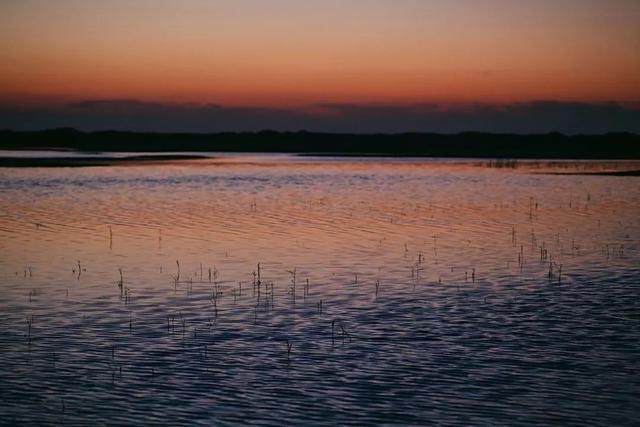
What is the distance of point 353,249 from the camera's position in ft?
88.5

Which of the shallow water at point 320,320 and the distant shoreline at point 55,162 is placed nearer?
the shallow water at point 320,320

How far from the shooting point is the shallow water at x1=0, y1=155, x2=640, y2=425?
1156 centimetres

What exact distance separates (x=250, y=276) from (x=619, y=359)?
10.8 metres

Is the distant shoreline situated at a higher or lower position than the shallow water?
higher

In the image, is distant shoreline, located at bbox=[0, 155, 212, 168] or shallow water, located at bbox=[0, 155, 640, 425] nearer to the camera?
shallow water, located at bbox=[0, 155, 640, 425]

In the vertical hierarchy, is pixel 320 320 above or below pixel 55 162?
below

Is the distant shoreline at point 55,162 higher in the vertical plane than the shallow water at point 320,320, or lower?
Result: higher

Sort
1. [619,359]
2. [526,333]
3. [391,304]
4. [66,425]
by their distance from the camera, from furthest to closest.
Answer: [391,304]
[526,333]
[619,359]
[66,425]

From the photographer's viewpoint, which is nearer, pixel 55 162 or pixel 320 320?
pixel 320 320

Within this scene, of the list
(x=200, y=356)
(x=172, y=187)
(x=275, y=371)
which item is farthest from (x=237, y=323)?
(x=172, y=187)

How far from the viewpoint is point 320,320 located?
54.9 ft

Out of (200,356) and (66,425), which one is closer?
(66,425)

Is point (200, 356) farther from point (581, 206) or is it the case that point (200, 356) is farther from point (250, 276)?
point (581, 206)

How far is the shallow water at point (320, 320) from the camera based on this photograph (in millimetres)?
11562
